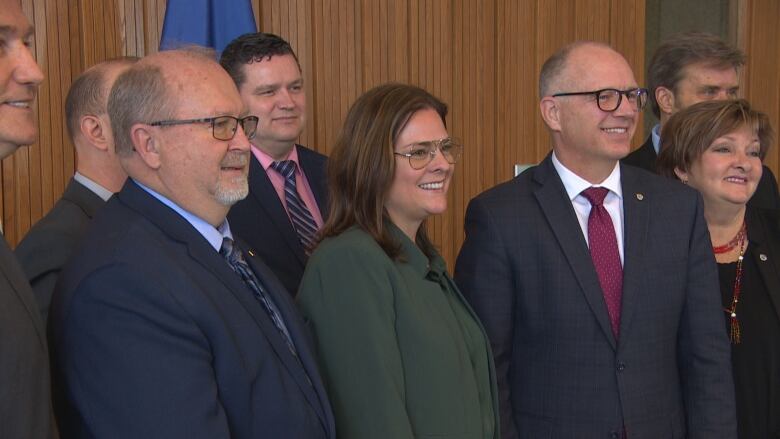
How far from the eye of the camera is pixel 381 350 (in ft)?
6.35

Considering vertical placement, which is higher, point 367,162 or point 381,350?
point 367,162

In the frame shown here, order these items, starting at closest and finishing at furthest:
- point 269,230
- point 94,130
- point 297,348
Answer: point 297,348 → point 94,130 → point 269,230

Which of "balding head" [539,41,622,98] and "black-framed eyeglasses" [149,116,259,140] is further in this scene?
"balding head" [539,41,622,98]

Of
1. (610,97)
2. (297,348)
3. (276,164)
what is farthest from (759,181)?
(297,348)

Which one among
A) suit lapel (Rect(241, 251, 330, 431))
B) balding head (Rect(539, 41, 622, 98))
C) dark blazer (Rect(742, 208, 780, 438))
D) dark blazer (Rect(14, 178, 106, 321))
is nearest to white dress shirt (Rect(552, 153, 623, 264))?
balding head (Rect(539, 41, 622, 98))

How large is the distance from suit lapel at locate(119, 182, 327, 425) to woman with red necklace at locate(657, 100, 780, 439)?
4.98 ft

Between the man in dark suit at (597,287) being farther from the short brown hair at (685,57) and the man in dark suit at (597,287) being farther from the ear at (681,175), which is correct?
the short brown hair at (685,57)

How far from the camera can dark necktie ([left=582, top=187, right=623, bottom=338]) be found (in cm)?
235

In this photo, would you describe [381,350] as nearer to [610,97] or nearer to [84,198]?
[84,198]

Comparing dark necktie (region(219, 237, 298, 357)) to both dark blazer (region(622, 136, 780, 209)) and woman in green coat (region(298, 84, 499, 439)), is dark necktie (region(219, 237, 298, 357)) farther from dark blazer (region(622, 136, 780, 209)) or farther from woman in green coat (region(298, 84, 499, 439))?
dark blazer (region(622, 136, 780, 209))

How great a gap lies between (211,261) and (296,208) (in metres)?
1.13

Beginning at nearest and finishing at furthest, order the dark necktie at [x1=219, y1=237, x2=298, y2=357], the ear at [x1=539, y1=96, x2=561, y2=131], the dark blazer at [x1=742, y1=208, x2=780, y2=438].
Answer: the dark necktie at [x1=219, y1=237, x2=298, y2=357] → the ear at [x1=539, y1=96, x2=561, y2=131] → the dark blazer at [x1=742, y1=208, x2=780, y2=438]

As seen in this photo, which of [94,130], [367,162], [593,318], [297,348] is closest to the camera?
[297,348]

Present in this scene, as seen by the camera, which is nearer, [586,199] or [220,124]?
[220,124]
